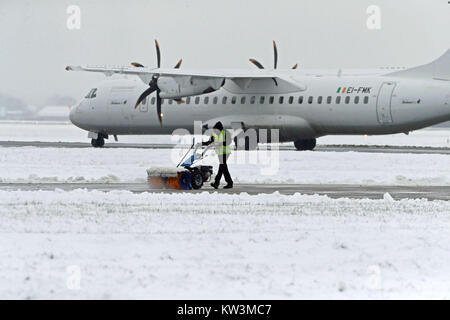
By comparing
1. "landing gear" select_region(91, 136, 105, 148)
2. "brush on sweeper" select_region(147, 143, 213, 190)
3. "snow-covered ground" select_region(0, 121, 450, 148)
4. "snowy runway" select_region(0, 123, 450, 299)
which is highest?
"snowy runway" select_region(0, 123, 450, 299)

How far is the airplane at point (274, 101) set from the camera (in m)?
38.8

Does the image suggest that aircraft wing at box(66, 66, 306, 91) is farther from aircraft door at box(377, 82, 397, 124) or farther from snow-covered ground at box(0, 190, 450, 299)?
snow-covered ground at box(0, 190, 450, 299)

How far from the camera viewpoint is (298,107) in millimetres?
41656

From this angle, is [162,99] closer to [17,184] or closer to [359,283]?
[17,184]

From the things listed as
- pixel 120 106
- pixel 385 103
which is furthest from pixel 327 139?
pixel 385 103

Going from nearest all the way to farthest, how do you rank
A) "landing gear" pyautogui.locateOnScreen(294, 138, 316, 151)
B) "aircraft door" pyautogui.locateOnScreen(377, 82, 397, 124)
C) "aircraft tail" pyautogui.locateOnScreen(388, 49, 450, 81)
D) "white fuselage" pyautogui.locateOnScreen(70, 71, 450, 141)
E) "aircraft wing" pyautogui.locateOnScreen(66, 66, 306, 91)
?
"aircraft tail" pyautogui.locateOnScreen(388, 49, 450, 81)
"white fuselage" pyautogui.locateOnScreen(70, 71, 450, 141)
"aircraft door" pyautogui.locateOnScreen(377, 82, 397, 124)
"aircraft wing" pyautogui.locateOnScreen(66, 66, 306, 91)
"landing gear" pyautogui.locateOnScreen(294, 138, 316, 151)

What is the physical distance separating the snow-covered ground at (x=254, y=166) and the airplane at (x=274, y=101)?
2.85 m

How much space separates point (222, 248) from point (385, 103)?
2718cm

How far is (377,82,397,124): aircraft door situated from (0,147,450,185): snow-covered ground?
2.86m

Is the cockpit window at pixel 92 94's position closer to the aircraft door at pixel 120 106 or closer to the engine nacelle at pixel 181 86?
the aircraft door at pixel 120 106

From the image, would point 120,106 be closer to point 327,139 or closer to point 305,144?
point 305,144

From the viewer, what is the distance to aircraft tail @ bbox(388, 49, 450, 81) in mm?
38438

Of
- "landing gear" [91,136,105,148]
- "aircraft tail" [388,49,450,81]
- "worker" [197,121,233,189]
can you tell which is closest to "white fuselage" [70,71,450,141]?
"aircraft tail" [388,49,450,81]
